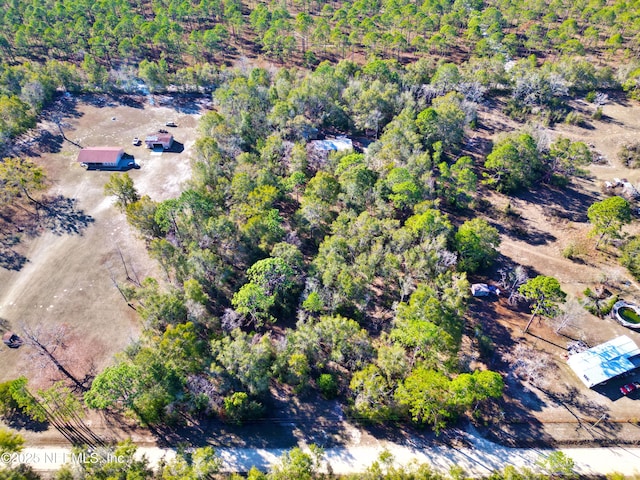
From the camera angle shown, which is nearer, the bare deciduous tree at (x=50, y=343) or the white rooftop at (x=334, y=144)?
the bare deciduous tree at (x=50, y=343)

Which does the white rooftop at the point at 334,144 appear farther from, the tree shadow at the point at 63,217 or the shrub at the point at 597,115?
the shrub at the point at 597,115

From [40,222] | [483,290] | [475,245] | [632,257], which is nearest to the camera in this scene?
[483,290]

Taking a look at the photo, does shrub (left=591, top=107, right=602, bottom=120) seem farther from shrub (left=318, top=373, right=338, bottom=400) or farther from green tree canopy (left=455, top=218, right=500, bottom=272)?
shrub (left=318, top=373, right=338, bottom=400)

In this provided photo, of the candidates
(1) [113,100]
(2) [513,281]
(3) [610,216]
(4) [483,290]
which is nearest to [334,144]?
(4) [483,290]

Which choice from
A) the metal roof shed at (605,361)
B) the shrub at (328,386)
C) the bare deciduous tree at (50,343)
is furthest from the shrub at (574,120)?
the bare deciduous tree at (50,343)

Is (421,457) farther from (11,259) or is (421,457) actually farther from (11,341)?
(11,259)

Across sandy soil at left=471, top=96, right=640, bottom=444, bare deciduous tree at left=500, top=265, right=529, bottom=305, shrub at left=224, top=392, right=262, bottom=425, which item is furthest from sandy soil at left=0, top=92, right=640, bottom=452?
bare deciduous tree at left=500, top=265, right=529, bottom=305

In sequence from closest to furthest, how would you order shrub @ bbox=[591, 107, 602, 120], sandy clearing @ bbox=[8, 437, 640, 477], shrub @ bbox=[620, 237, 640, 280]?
sandy clearing @ bbox=[8, 437, 640, 477] → shrub @ bbox=[620, 237, 640, 280] → shrub @ bbox=[591, 107, 602, 120]
